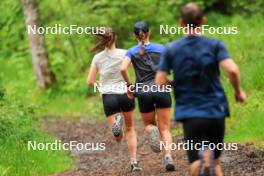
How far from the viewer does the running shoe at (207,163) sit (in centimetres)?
685

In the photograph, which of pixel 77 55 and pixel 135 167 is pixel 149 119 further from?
pixel 77 55

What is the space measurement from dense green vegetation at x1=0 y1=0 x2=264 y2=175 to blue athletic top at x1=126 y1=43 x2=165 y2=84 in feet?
10.6

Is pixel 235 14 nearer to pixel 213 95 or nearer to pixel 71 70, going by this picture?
pixel 71 70

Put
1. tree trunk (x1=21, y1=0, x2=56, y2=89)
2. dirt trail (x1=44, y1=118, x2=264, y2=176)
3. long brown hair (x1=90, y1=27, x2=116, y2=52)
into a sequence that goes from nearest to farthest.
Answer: dirt trail (x1=44, y1=118, x2=264, y2=176), long brown hair (x1=90, y1=27, x2=116, y2=52), tree trunk (x1=21, y1=0, x2=56, y2=89)

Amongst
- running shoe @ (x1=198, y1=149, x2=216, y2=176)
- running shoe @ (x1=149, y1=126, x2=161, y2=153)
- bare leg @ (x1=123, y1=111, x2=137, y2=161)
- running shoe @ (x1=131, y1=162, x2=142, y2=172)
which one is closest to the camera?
running shoe @ (x1=198, y1=149, x2=216, y2=176)

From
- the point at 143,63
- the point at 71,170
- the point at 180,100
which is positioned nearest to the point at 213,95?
the point at 180,100

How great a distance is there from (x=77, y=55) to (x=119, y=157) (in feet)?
41.8

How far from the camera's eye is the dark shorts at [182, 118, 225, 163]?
23.1 feet

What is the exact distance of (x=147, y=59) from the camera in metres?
10.4

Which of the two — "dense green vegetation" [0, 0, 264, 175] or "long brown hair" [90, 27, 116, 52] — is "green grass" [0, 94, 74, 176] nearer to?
"dense green vegetation" [0, 0, 264, 175]

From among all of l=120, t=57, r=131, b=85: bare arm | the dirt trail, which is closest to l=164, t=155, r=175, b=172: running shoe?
the dirt trail

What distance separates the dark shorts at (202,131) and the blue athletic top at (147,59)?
3.28 m

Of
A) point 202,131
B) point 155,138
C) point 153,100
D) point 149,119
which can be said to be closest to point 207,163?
point 202,131

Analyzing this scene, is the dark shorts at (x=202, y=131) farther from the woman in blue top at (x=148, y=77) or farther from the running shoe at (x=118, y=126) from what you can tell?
the running shoe at (x=118, y=126)
